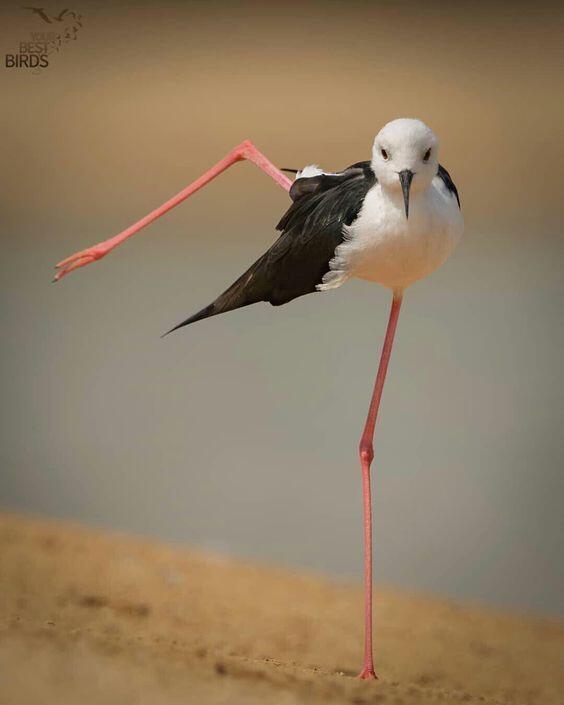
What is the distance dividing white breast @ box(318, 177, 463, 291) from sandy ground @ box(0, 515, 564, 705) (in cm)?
65

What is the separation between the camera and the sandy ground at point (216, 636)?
5.90 feet

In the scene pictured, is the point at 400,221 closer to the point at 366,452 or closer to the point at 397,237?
the point at 397,237

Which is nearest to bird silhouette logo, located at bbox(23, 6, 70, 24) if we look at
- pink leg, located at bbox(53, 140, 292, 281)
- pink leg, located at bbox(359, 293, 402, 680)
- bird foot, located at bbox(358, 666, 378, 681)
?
pink leg, located at bbox(53, 140, 292, 281)

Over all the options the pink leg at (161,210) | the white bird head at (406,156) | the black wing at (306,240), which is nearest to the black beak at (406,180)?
the white bird head at (406,156)

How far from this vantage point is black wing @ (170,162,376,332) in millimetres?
1862

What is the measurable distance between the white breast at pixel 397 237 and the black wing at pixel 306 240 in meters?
0.03

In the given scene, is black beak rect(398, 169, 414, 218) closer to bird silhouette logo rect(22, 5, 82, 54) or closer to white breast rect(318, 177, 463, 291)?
white breast rect(318, 177, 463, 291)

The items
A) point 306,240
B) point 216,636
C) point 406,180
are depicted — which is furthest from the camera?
point 216,636

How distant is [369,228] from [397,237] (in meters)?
0.05

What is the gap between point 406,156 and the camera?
1.71m

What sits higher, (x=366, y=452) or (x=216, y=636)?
(x=366, y=452)

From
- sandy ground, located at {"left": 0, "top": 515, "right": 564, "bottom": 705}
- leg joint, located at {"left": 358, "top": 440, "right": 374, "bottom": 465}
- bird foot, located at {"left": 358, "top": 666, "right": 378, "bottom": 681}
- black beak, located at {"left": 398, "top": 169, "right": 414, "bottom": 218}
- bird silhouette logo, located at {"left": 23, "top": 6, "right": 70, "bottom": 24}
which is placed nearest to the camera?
black beak, located at {"left": 398, "top": 169, "right": 414, "bottom": 218}

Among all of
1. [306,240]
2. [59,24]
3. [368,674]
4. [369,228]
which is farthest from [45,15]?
[368,674]

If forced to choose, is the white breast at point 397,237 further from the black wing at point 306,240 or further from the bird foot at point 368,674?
the bird foot at point 368,674
